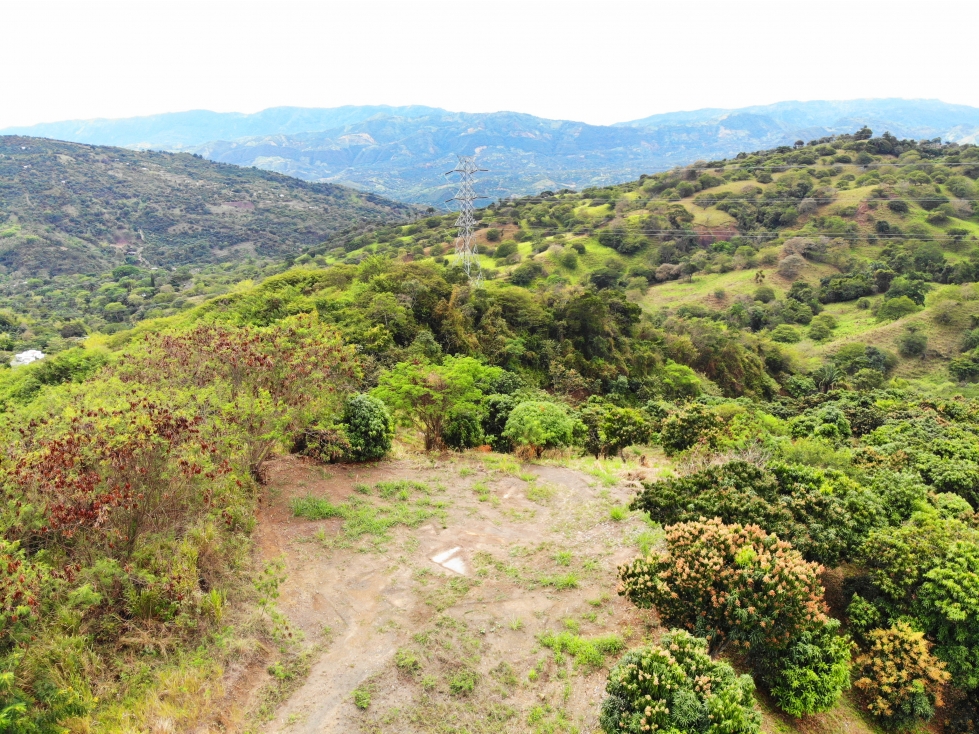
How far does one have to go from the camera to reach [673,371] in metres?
33.2

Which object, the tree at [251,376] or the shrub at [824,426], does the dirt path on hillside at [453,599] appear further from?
Result: the shrub at [824,426]

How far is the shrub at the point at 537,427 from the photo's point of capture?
1698cm

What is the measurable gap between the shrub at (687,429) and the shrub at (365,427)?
8901 mm

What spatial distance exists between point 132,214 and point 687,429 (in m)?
159

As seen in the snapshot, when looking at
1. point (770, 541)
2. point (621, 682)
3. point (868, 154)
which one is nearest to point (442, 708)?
point (621, 682)

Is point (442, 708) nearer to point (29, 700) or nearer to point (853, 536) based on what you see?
point (29, 700)

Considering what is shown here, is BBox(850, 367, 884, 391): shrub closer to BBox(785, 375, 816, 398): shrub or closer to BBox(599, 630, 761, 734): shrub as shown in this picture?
BBox(785, 375, 816, 398): shrub

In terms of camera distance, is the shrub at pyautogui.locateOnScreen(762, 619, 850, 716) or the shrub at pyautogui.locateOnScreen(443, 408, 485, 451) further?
the shrub at pyautogui.locateOnScreen(443, 408, 485, 451)

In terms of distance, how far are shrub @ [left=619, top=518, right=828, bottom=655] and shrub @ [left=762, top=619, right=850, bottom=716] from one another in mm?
174

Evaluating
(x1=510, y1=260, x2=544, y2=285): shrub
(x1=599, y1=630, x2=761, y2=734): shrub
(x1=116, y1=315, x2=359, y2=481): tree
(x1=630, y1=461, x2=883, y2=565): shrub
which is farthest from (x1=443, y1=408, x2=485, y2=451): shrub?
(x1=510, y1=260, x2=544, y2=285): shrub

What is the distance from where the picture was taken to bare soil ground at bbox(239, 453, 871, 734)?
761 cm

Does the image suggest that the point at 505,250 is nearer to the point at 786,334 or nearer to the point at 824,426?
the point at 786,334

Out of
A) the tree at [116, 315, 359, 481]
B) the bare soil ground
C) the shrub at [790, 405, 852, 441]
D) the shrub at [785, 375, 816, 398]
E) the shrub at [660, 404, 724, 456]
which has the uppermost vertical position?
the tree at [116, 315, 359, 481]

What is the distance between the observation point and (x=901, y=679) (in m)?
8.48
